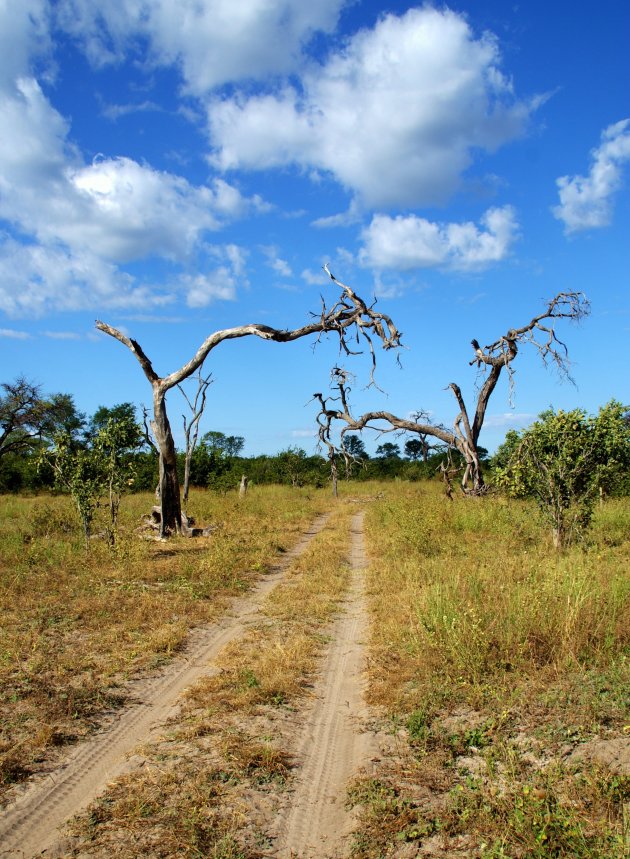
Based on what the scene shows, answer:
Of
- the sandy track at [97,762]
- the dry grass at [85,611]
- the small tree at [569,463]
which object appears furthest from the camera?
the small tree at [569,463]

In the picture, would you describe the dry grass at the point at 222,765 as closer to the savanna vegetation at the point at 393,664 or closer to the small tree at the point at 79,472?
the savanna vegetation at the point at 393,664

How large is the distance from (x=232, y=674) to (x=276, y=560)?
6.96 metres

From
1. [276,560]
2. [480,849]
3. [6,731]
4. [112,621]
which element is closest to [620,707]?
[480,849]

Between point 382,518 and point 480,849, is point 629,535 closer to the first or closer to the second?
point 382,518

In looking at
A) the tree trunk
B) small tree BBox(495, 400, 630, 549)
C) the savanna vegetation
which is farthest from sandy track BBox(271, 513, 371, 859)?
the tree trunk

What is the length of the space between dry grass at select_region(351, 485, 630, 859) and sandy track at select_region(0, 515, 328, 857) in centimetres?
181

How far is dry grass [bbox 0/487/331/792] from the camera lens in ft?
16.7

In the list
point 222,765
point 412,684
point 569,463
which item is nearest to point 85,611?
Result: point 222,765

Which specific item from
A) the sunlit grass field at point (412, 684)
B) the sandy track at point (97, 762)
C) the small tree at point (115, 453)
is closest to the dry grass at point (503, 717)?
the sunlit grass field at point (412, 684)

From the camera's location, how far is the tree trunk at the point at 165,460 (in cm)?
1580

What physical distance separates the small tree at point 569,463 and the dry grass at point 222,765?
19.0 ft

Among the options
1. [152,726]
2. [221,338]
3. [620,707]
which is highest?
[221,338]

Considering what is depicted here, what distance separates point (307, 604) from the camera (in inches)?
343

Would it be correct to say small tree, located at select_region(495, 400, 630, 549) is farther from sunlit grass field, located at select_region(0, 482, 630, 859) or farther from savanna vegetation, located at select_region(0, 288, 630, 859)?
sunlit grass field, located at select_region(0, 482, 630, 859)
